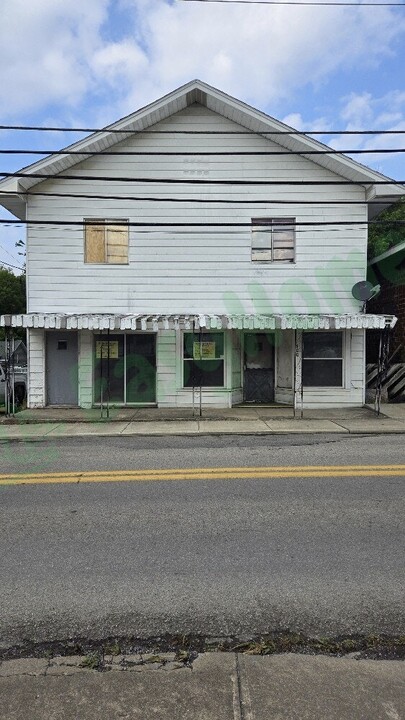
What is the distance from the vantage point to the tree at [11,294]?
1501 inches

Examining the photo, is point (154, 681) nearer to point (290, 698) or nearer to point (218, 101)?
point (290, 698)

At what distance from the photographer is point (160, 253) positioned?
1353 cm

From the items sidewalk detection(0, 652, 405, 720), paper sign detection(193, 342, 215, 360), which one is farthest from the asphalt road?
paper sign detection(193, 342, 215, 360)

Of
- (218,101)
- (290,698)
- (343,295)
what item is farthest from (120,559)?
(218,101)

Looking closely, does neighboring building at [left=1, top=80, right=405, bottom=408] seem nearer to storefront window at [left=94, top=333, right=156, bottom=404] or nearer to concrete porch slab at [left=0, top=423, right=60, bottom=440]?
storefront window at [left=94, top=333, right=156, bottom=404]

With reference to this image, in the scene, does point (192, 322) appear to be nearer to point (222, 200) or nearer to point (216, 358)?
point (216, 358)

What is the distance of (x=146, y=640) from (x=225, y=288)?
1130 centimetres

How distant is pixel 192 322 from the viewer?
37.5 feet

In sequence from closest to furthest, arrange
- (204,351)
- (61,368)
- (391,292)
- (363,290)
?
(363,290) → (204,351) → (61,368) → (391,292)

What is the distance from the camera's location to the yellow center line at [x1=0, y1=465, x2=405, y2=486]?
6.53 metres

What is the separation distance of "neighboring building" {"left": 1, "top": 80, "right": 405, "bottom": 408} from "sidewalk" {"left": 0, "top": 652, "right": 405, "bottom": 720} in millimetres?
10848

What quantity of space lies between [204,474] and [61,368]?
821 centimetres

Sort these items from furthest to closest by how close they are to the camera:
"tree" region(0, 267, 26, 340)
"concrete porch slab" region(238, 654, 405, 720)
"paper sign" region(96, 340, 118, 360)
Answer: "tree" region(0, 267, 26, 340) < "paper sign" region(96, 340, 118, 360) < "concrete porch slab" region(238, 654, 405, 720)

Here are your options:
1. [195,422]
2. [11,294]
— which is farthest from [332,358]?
[11,294]
